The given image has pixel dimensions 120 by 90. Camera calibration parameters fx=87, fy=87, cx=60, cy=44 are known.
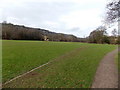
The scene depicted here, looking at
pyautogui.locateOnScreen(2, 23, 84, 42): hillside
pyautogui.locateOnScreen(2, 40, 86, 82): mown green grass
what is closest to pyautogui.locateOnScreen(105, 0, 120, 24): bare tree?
pyautogui.locateOnScreen(2, 40, 86, 82): mown green grass

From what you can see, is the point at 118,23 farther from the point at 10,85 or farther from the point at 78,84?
the point at 10,85

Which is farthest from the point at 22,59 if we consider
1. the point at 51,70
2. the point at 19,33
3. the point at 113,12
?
the point at 19,33

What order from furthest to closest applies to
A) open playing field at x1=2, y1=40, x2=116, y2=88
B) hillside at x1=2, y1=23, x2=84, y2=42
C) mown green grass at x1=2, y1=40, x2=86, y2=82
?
hillside at x1=2, y1=23, x2=84, y2=42 < mown green grass at x1=2, y1=40, x2=86, y2=82 < open playing field at x1=2, y1=40, x2=116, y2=88

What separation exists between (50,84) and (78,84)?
1.43m

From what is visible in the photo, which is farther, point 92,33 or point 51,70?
point 92,33

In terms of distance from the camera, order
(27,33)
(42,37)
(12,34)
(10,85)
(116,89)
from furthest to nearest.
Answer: (42,37)
(27,33)
(12,34)
(10,85)
(116,89)

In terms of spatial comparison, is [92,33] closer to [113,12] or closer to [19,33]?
[113,12]

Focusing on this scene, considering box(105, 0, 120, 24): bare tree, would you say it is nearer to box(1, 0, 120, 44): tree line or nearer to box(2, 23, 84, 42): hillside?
box(1, 0, 120, 44): tree line

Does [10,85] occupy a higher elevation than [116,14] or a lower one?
lower

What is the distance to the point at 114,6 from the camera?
307 inches

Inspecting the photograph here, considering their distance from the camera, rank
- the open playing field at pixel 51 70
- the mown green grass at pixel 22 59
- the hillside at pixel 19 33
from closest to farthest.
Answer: the open playing field at pixel 51 70 → the mown green grass at pixel 22 59 → the hillside at pixel 19 33

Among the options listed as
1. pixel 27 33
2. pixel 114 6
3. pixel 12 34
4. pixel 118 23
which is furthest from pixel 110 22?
pixel 27 33

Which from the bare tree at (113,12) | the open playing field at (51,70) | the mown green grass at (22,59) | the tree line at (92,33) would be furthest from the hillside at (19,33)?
the bare tree at (113,12)

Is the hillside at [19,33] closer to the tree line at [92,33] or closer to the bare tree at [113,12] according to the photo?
the tree line at [92,33]
